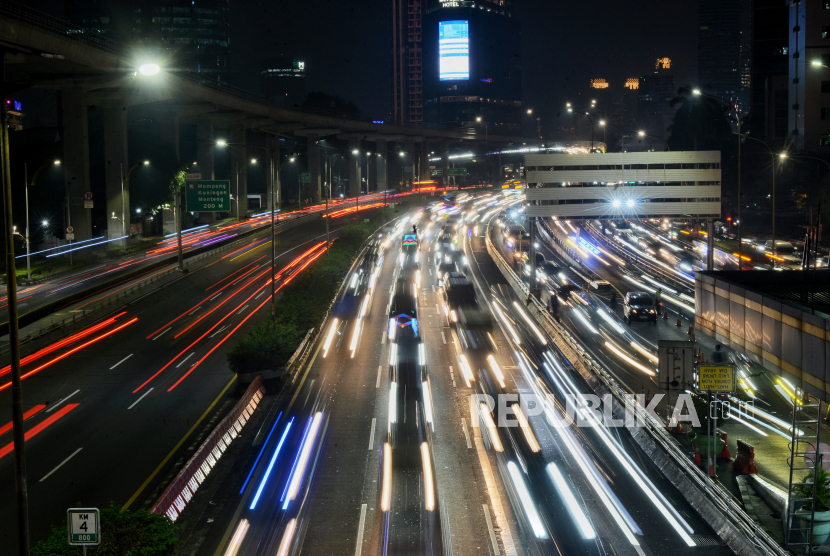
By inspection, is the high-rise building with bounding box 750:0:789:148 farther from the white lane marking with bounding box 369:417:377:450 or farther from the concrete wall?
the white lane marking with bounding box 369:417:377:450

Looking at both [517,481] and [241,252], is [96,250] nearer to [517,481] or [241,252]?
[241,252]

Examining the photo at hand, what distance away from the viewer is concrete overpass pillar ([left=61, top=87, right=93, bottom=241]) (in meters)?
62.1

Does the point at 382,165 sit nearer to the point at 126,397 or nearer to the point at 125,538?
the point at 126,397

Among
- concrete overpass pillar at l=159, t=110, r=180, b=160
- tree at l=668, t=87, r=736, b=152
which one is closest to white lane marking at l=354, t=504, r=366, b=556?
concrete overpass pillar at l=159, t=110, r=180, b=160

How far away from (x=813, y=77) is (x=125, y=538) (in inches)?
3489

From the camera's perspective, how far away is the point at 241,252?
71.3 m

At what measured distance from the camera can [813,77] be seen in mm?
80312

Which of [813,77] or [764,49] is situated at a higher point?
[764,49]

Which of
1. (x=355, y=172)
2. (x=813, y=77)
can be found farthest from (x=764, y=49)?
(x=355, y=172)

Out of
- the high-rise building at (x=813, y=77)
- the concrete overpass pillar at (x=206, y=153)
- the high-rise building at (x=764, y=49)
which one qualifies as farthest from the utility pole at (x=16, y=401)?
the high-rise building at (x=764, y=49)

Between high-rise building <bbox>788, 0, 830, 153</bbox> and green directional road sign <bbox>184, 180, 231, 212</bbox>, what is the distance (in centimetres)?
6614

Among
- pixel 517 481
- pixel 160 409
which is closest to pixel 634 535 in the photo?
pixel 517 481

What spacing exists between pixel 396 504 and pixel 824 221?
63.7 metres

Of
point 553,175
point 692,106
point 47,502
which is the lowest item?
point 47,502
